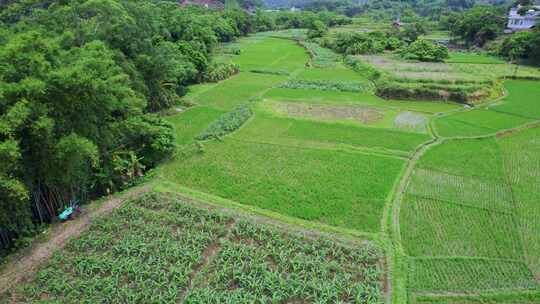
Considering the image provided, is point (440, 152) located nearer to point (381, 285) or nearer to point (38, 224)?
point (381, 285)

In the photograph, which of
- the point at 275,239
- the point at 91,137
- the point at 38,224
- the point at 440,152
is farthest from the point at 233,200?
the point at 440,152

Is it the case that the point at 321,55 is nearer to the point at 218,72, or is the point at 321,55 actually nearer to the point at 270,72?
the point at 270,72

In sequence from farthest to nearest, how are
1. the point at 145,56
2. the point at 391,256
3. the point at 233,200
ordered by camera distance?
the point at 145,56 → the point at 233,200 → the point at 391,256

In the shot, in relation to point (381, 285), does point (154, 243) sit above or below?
above

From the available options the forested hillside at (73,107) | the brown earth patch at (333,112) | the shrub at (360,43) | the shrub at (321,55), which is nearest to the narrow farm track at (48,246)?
the forested hillside at (73,107)

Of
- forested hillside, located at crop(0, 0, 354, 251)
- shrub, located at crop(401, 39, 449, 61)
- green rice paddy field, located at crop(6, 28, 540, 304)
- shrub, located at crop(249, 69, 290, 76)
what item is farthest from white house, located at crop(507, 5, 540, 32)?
forested hillside, located at crop(0, 0, 354, 251)

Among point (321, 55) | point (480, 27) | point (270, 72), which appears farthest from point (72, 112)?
point (480, 27)

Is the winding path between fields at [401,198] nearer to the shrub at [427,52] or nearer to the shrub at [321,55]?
the shrub at [427,52]

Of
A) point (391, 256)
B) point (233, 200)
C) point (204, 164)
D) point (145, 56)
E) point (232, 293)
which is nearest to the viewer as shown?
point (232, 293)
